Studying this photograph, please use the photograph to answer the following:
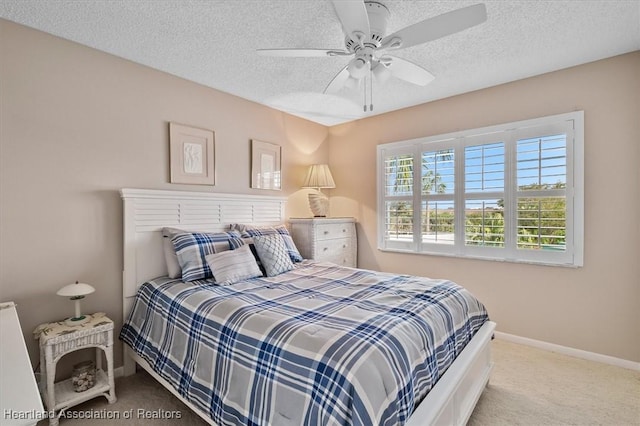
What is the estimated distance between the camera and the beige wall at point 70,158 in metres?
2.07

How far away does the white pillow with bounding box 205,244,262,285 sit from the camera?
2.36 meters

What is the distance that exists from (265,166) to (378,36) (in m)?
2.15

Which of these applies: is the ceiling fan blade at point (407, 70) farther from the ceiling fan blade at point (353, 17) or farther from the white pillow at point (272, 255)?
the white pillow at point (272, 255)

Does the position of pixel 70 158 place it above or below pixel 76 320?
above

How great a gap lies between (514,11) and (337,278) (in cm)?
217

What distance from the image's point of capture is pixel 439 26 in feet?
5.37

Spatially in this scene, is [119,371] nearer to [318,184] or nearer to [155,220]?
[155,220]

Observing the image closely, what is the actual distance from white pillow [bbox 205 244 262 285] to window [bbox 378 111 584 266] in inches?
79.6

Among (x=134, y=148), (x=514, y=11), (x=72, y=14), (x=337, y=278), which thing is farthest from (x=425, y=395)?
(x=72, y=14)

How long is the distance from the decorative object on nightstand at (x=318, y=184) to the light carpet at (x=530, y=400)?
2.44 metres

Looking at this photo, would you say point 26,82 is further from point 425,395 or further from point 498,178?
point 498,178

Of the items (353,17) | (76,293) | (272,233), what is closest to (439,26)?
(353,17)

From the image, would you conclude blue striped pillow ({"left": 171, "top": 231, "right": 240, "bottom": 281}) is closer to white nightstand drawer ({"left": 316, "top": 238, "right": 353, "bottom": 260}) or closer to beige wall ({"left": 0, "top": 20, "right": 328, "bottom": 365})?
beige wall ({"left": 0, "top": 20, "right": 328, "bottom": 365})

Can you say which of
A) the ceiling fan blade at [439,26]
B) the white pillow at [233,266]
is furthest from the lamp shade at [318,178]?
the ceiling fan blade at [439,26]
